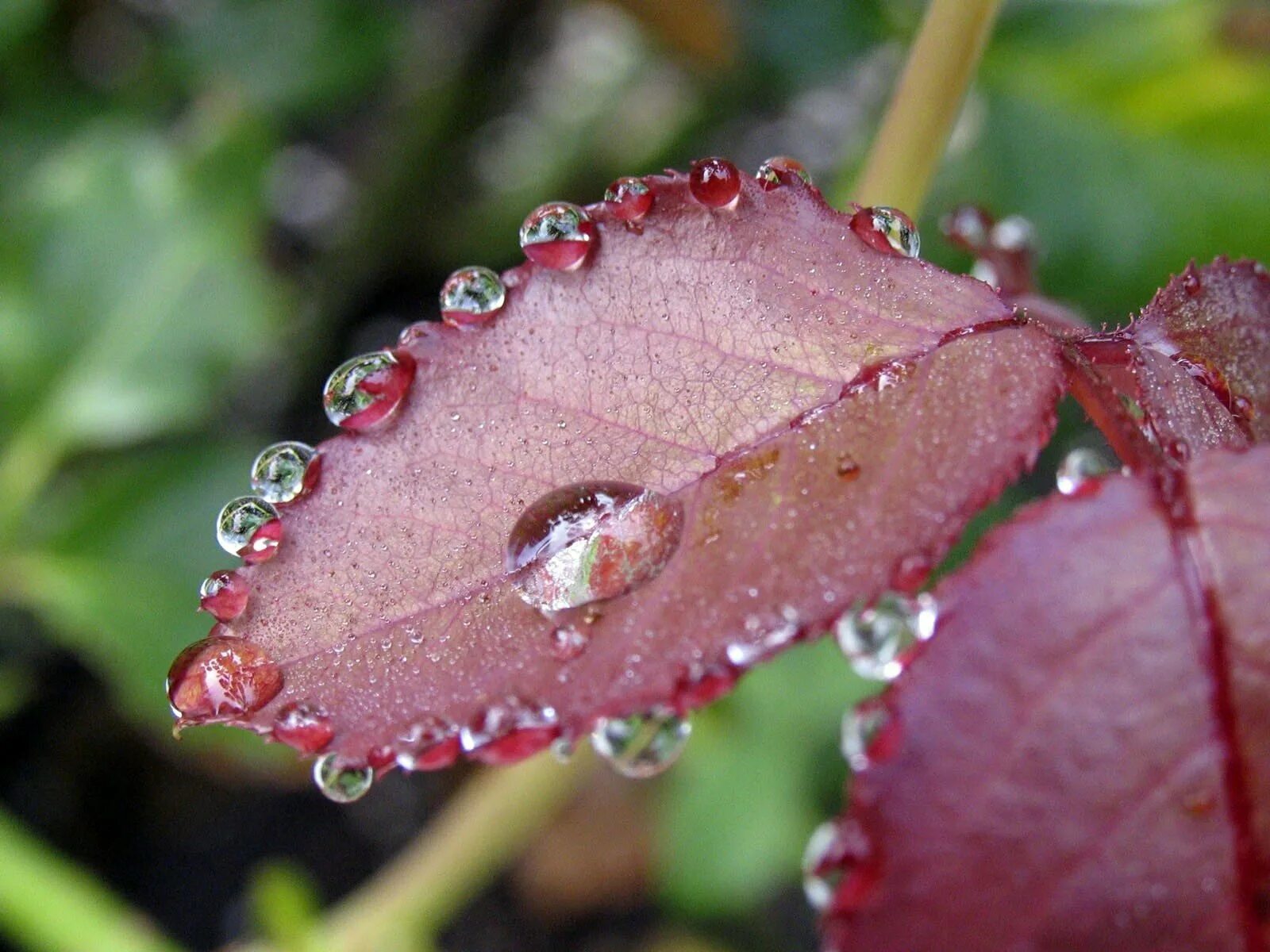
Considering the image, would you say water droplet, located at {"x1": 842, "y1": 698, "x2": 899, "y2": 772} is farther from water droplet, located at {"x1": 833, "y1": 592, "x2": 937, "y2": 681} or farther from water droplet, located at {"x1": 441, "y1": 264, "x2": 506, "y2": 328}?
water droplet, located at {"x1": 441, "y1": 264, "x2": 506, "y2": 328}

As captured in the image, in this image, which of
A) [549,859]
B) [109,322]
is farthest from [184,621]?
[549,859]

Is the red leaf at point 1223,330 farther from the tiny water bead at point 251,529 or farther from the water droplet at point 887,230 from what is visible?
the tiny water bead at point 251,529

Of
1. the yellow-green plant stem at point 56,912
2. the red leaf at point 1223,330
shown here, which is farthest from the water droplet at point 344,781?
the yellow-green plant stem at point 56,912

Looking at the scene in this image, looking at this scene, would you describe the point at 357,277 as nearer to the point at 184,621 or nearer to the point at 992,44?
the point at 184,621

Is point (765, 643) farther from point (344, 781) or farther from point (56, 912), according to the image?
point (56, 912)

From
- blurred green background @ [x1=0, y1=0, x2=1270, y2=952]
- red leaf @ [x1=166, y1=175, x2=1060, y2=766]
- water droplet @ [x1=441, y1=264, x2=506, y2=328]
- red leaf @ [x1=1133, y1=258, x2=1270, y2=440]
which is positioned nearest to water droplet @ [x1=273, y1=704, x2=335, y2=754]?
red leaf @ [x1=166, y1=175, x2=1060, y2=766]

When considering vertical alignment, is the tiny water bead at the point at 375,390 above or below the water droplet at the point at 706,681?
above
